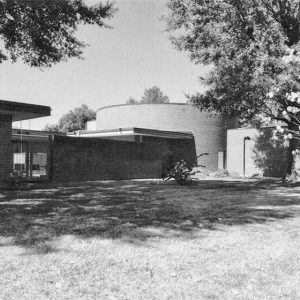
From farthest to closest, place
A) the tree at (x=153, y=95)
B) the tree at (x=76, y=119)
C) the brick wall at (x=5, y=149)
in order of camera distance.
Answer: the tree at (x=153, y=95) → the tree at (x=76, y=119) → the brick wall at (x=5, y=149)

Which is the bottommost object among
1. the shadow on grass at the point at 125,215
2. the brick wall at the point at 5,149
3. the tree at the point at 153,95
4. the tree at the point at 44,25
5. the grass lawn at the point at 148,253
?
the grass lawn at the point at 148,253

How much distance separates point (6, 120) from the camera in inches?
674

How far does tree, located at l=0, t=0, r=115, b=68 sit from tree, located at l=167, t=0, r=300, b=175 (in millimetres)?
5553

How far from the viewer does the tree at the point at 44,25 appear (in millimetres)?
16016

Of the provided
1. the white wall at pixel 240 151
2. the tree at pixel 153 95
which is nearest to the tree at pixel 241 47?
the white wall at pixel 240 151

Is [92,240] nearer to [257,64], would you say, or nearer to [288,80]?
[288,80]

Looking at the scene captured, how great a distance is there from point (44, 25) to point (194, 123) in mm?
21659

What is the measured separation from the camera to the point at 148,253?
6.02m

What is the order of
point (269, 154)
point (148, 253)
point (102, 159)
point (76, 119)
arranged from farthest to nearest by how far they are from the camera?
point (76, 119), point (269, 154), point (102, 159), point (148, 253)

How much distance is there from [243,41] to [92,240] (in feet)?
52.5

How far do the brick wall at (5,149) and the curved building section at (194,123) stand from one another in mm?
20760

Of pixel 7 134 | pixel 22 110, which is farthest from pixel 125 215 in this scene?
pixel 7 134

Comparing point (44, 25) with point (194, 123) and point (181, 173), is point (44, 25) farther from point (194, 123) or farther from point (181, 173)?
point (194, 123)

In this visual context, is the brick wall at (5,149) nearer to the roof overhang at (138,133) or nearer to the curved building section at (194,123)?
the roof overhang at (138,133)
